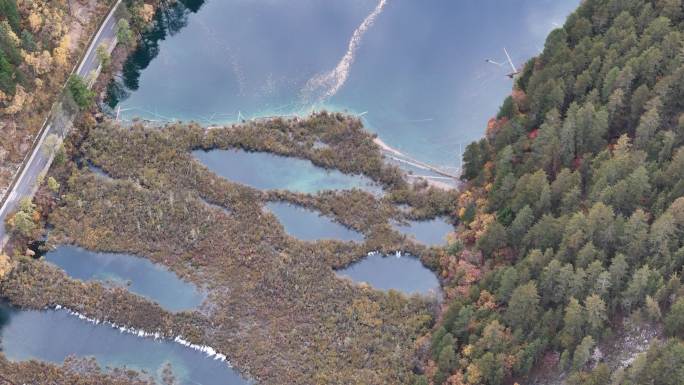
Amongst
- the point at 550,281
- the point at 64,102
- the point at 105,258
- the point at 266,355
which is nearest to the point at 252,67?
the point at 64,102

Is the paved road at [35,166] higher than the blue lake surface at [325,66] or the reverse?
the reverse

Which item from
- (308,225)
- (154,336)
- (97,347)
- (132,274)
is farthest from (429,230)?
(97,347)

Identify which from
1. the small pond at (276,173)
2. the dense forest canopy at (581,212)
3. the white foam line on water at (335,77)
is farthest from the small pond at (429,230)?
the white foam line on water at (335,77)

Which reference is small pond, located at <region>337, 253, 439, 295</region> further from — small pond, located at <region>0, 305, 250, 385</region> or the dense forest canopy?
small pond, located at <region>0, 305, 250, 385</region>

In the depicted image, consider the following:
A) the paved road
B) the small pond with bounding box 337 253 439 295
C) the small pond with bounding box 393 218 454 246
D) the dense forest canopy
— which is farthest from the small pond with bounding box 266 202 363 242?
the paved road

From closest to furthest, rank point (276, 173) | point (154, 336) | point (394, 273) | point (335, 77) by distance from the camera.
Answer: point (154, 336) < point (394, 273) < point (276, 173) < point (335, 77)

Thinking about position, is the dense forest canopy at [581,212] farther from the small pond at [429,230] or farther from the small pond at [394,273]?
the small pond at [429,230]

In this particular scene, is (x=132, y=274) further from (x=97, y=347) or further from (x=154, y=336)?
(x=97, y=347)
